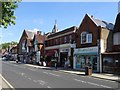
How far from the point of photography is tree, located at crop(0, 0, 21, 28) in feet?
37.5

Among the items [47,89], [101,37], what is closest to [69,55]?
[101,37]

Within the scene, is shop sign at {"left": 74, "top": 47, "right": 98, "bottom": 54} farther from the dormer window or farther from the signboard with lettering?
the dormer window

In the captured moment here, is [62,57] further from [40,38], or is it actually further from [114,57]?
[40,38]

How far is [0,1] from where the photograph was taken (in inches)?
416

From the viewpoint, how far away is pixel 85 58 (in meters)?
39.2

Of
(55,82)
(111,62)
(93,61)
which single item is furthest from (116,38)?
(55,82)

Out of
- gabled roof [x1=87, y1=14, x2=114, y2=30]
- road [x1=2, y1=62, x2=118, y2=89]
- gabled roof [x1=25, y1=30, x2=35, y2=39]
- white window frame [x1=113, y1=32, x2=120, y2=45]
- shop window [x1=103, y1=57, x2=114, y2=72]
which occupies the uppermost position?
gabled roof [x1=25, y1=30, x2=35, y2=39]

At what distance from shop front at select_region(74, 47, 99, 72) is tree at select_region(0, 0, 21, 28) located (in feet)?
81.1

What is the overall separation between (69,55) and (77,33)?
17.3 feet

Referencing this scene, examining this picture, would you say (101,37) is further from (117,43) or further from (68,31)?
(68,31)

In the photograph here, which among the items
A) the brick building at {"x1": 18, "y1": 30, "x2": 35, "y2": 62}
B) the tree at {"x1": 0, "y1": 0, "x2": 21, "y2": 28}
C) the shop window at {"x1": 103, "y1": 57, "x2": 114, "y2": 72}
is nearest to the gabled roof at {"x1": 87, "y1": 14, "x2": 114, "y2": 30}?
the shop window at {"x1": 103, "y1": 57, "x2": 114, "y2": 72}

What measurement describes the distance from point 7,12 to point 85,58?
28.5 meters

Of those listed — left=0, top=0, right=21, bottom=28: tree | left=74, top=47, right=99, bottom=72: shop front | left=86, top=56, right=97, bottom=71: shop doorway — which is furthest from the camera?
left=86, top=56, right=97, bottom=71: shop doorway

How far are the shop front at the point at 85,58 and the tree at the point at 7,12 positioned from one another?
24725 millimetres
